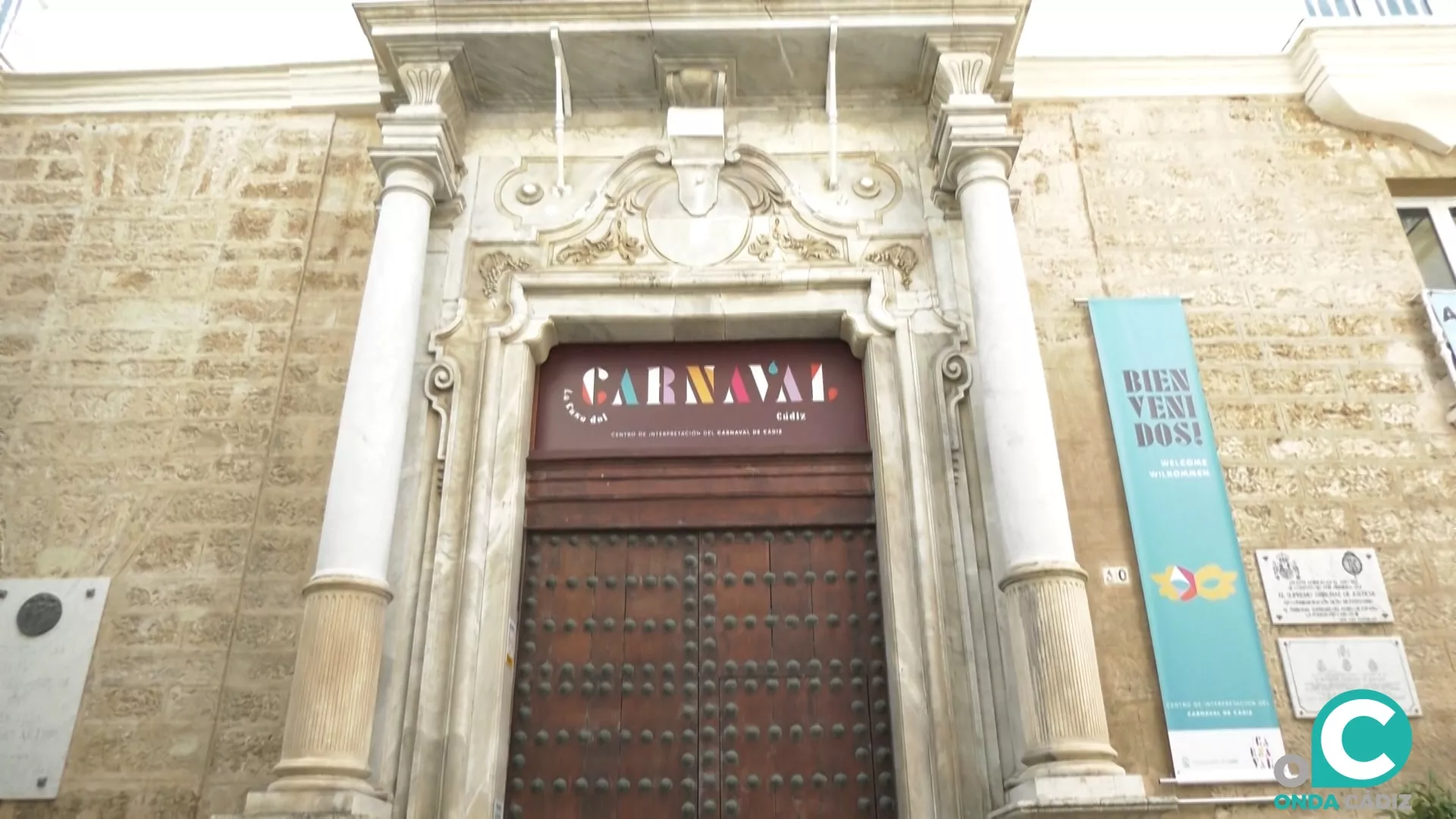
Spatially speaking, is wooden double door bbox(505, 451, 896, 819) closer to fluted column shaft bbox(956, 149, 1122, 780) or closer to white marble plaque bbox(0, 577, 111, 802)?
fluted column shaft bbox(956, 149, 1122, 780)

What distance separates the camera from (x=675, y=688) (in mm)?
4543

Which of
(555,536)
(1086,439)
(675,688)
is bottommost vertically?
(675,688)

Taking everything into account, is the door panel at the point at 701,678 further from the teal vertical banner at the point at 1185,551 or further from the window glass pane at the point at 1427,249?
the window glass pane at the point at 1427,249

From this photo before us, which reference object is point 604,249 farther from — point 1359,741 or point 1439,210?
point 1439,210

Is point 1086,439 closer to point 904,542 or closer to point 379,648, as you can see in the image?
point 904,542

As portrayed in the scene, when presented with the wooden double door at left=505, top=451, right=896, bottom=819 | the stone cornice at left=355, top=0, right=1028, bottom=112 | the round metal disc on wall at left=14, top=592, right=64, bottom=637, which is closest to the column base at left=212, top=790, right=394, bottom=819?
the wooden double door at left=505, top=451, right=896, bottom=819

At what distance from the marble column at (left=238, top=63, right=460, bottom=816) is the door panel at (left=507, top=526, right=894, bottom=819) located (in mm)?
760

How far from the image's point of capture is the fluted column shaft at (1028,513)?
3.87 m

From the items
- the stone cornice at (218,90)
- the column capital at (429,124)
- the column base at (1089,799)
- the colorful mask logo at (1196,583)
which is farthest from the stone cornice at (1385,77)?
the stone cornice at (218,90)

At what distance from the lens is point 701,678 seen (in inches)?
179

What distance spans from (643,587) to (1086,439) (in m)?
2.33

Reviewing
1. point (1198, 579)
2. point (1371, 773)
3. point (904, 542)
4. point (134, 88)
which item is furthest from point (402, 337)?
point (1371, 773)

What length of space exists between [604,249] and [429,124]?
1.04 m

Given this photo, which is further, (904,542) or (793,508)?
(793,508)
